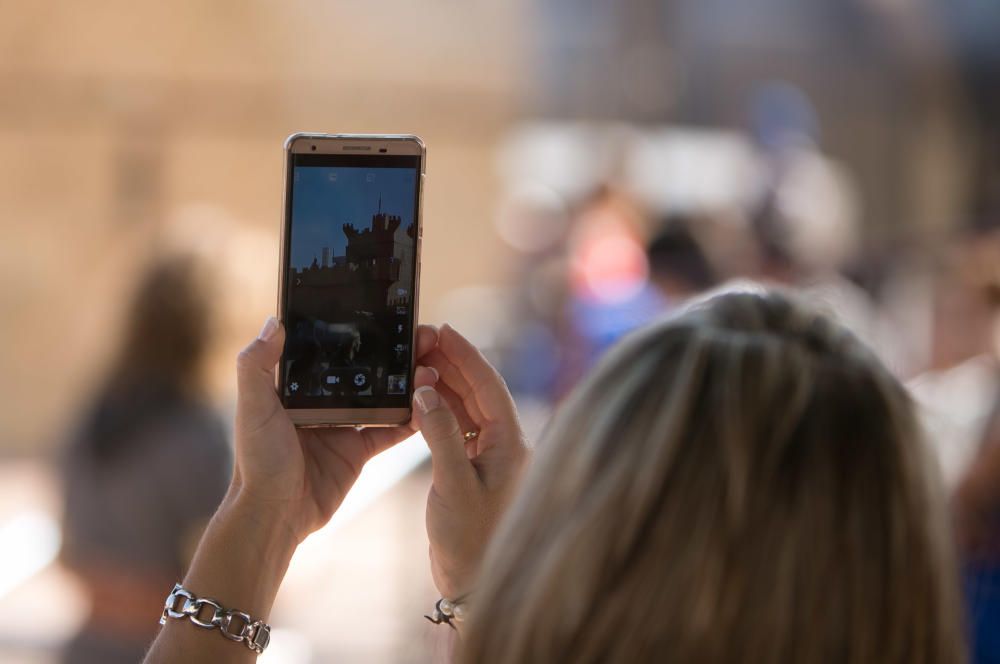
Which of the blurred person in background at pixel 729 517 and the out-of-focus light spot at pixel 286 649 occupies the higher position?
the blurred person in background at pixel 729 517

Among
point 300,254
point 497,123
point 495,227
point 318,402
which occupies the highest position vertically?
point 497,123

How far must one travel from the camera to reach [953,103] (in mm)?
12891

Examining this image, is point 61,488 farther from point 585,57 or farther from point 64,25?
point 585,57

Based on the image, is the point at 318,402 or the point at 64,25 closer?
the point at 318,402

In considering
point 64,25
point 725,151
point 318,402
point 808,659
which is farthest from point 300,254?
point 725,151

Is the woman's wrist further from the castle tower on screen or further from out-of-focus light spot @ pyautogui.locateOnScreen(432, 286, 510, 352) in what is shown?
out-of-focus light spot @ pyautogui.locateOnScreen(432, 286, 510, 352)

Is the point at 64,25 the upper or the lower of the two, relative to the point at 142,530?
upper

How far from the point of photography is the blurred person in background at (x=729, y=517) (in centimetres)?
84

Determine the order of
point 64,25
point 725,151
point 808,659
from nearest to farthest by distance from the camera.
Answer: point 808,659 → point 64,25 → point 725,151

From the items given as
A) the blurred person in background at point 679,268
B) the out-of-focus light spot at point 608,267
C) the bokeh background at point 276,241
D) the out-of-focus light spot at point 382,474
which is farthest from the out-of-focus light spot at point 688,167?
the out-of-focus light spot at point 382,474

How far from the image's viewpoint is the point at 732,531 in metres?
0.84

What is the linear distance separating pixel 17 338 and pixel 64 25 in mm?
1714

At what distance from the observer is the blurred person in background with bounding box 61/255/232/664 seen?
8.56 ft

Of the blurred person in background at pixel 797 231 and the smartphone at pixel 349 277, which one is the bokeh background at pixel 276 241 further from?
the smartphone at pixel 349 277
